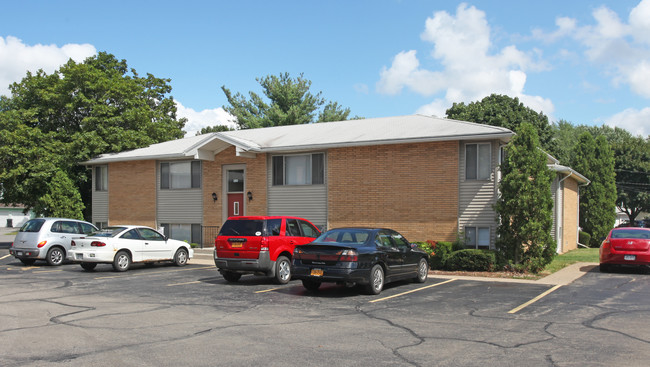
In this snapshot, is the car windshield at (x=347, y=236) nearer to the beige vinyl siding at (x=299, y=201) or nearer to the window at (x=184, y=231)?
the beige vinyl siding at (x=299, y=201)

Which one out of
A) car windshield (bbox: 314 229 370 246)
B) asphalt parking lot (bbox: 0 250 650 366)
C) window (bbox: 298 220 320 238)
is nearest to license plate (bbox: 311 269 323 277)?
asphalt parking lot (bbox: 0 250 650 366)

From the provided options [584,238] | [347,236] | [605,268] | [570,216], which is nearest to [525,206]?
[605,268]

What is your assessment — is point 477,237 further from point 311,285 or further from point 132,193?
point 132,193

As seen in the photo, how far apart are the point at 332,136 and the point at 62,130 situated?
658 inches

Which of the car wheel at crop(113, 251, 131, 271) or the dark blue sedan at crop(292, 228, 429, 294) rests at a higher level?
the dark blue sedan at crop(292, 228, 429, 294)

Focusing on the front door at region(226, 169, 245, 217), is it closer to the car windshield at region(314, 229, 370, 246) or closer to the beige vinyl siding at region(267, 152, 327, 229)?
the beige vinyl siding at region(267, 152, 327, 229)

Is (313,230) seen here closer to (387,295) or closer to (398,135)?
(387,295)

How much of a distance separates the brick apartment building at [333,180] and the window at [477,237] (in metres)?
0.03

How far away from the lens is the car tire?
18781mm

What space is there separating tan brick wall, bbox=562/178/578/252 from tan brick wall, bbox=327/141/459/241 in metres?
9.72

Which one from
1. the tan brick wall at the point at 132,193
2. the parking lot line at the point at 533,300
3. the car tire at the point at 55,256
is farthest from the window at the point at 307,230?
the tan brick wall at the point at 132,193

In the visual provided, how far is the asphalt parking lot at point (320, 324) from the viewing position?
22.1 ft

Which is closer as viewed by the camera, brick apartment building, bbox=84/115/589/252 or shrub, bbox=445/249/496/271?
shrub, bbox=445/249/496/271

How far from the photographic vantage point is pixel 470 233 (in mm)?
18688
